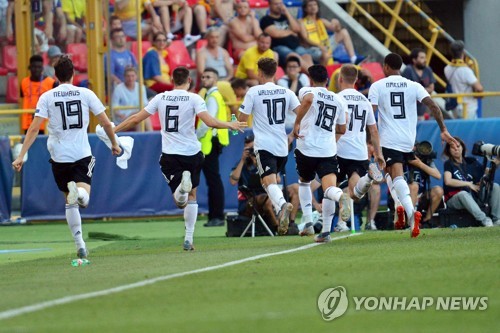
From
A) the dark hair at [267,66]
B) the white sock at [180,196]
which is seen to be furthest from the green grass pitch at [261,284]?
the dark hair at [267,66]

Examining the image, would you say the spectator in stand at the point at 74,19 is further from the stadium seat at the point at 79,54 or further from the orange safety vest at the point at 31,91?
the orange safety vest at the point at 31,91

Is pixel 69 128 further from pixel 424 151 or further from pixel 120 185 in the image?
pixel 120 185

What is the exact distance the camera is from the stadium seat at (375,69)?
26719mm

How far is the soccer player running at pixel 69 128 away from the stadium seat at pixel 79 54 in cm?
969

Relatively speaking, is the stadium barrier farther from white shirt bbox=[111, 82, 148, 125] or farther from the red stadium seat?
the red stadium seat

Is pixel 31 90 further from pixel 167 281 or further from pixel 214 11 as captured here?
pixel 167 281

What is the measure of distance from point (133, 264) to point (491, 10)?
18.5 meters

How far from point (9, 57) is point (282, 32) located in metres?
5.33

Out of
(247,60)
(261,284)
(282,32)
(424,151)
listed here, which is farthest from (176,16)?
(261,284)

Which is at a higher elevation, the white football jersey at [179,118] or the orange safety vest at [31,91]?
the white football jersey at [179,118]

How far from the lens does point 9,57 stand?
25.2 meters

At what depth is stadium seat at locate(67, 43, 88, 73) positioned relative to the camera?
2386 cm

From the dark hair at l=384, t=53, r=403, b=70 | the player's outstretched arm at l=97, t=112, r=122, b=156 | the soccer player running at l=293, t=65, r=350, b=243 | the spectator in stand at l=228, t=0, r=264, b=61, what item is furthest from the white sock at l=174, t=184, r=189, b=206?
the spectator in stand at l=228, t=0, r=264, b=61

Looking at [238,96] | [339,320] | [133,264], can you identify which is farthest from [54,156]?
[238,96]
